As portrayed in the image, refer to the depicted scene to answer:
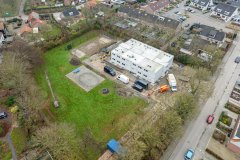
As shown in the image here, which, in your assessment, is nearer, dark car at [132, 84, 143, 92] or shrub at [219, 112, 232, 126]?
shrub at [219, 112, 232, 126]

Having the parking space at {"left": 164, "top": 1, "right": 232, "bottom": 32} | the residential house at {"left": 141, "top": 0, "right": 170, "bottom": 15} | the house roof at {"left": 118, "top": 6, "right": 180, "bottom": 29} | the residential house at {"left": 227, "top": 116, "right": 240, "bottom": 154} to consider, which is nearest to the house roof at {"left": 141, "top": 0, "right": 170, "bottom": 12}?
the residential house at {"left": 141, "top": 0, "right": 170, "bottom": 15}

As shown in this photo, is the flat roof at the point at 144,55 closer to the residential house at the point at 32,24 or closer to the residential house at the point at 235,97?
the residential house at the point at 235,97

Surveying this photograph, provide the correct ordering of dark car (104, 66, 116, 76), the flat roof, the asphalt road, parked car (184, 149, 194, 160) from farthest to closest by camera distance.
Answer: dark car (104, 66, 116, 76) → the flat roof → the asphalt road → parked car (184, 149, 194, 160)

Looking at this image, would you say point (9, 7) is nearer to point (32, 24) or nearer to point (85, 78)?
point (32, 24)

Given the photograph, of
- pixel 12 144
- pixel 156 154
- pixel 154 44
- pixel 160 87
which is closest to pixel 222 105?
pixel 160 87

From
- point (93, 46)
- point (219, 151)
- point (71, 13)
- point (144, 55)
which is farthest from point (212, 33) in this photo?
point (71, 13)

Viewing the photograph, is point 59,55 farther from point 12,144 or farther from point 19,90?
point 12,144

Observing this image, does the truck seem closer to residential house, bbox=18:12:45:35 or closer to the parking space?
the parking space
